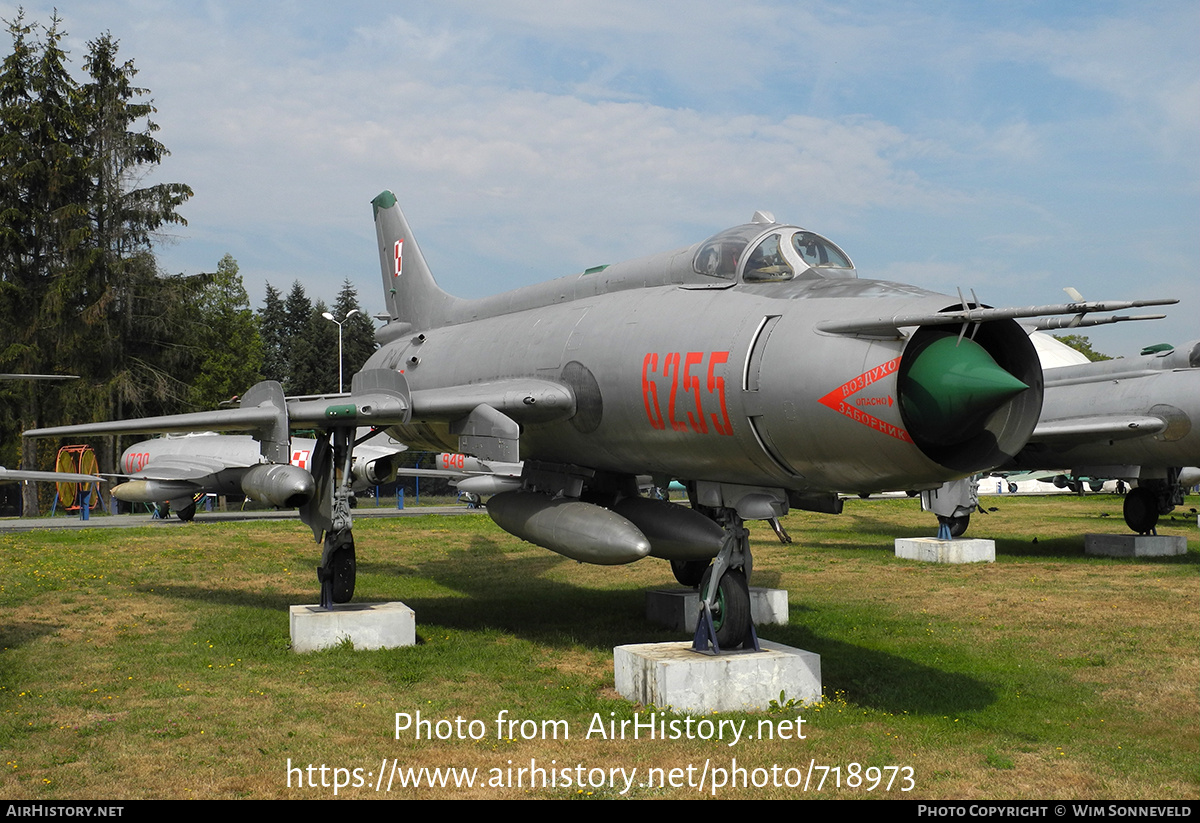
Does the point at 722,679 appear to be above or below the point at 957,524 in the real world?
above

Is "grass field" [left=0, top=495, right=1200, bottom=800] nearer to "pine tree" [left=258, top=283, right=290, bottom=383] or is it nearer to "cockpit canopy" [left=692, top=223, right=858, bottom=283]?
"cockpit canopy" [left=692, top=223, right=858, bottom=283]

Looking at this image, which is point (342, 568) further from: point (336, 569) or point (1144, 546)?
point (1144, 546)

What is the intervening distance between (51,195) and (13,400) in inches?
319

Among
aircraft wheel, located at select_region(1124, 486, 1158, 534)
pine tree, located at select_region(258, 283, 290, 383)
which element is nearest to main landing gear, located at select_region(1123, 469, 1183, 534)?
aircraft wheel, located at select_region(1124, 486, 1158, 534)

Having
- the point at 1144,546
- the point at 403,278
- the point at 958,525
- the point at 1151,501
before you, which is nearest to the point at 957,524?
the point at 958,525

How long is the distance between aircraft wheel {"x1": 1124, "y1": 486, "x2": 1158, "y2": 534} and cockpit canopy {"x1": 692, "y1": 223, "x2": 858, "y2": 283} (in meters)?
15.1

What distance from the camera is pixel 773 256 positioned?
26.1 feet

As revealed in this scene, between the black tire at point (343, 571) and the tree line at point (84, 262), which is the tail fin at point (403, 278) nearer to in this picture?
the black tire at point (343, 571)

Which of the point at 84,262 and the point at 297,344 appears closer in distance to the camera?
the point at 84,262

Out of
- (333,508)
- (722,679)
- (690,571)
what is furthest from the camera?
(690,571)

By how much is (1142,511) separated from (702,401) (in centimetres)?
1641

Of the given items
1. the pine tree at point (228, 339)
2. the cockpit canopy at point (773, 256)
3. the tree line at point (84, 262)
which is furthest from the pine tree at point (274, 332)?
the cockpit canopy at point (773, 256)
